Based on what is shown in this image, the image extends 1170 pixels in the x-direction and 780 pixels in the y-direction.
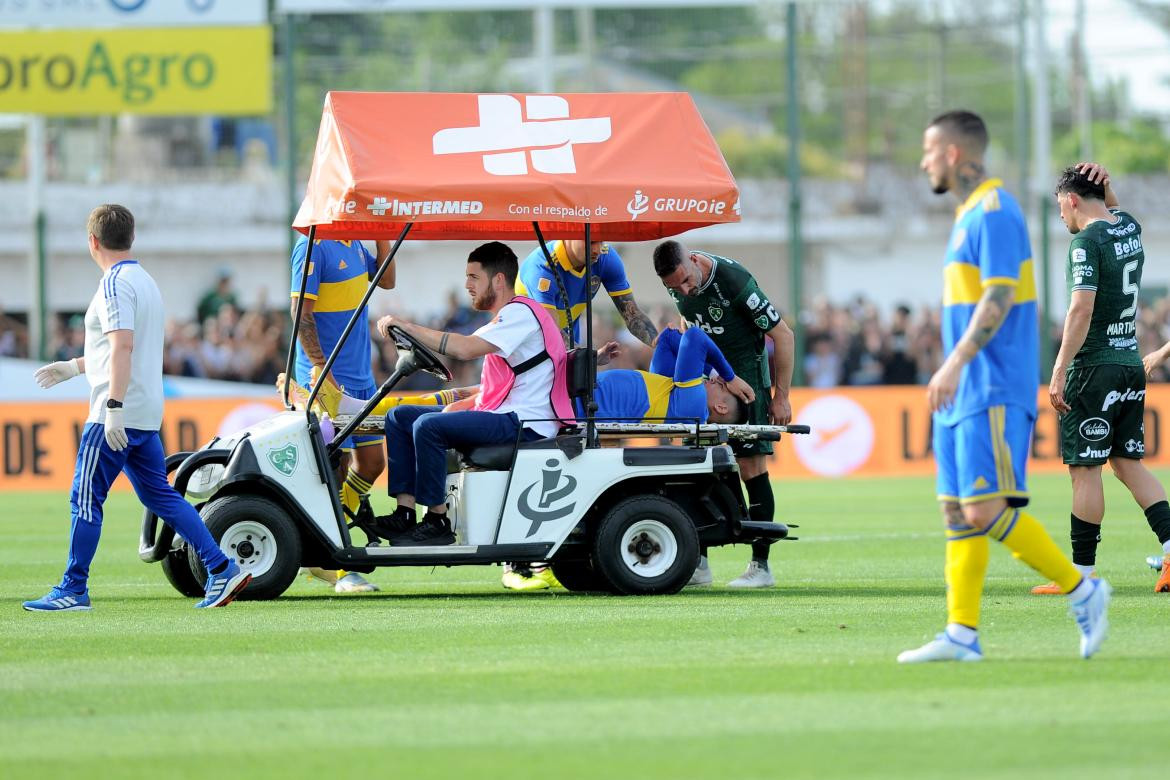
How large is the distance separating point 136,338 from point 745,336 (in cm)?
355

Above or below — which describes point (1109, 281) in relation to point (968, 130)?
below

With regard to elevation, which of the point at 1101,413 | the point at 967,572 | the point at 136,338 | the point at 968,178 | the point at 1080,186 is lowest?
the point at 967,572

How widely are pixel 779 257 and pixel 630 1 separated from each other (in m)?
26.7

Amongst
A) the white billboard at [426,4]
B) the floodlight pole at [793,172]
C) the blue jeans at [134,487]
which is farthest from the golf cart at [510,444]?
the white billboard at [426,4]

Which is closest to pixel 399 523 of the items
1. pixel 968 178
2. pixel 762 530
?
pixel 762 530

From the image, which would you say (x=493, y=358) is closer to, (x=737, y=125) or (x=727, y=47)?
(x=737, y=125)

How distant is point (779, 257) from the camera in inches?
2042

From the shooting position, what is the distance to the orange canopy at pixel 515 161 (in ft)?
30.9

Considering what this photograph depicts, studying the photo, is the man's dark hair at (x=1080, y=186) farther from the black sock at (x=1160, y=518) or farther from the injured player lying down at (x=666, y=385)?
the injured player lying down at (x=666, y=385)

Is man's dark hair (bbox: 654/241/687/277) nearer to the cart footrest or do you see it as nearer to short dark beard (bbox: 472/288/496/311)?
short dark beard (bbox: 472/288/496/311)

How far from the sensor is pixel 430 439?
9641 millimetres

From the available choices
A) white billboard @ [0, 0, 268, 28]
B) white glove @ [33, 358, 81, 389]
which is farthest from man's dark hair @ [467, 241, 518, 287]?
white billboard @ [0, 0, 268, 28]

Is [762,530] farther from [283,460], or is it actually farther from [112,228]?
[112,228]

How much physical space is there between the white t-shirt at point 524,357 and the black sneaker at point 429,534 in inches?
26.2
